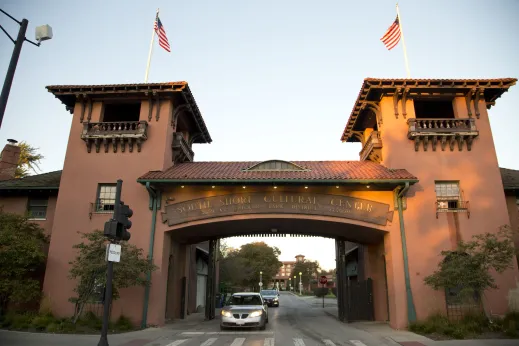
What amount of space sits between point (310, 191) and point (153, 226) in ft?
24.8

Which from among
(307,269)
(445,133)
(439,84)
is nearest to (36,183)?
(445,133)

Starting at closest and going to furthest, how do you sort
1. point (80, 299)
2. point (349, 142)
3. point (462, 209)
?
point (80, 299) → point (462, 209) → point (349, 142)

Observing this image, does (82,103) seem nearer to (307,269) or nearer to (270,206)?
(270,206)

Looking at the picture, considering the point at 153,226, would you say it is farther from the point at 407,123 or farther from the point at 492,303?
the point at 492,303

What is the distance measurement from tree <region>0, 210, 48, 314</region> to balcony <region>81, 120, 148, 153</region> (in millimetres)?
4727

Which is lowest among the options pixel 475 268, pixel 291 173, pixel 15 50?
pixel 475 268

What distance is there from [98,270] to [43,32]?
8865mm

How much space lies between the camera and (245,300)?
1714 centimetres

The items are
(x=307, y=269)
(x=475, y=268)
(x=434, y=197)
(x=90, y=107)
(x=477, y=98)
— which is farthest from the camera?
(x=307, y=269)

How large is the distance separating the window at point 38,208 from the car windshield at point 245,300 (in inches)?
419

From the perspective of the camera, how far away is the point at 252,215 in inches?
677

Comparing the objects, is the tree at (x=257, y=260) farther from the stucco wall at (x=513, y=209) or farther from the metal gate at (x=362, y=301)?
the stucco wall at (x=513, y=209)

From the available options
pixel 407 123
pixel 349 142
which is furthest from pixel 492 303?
pixel 349 142

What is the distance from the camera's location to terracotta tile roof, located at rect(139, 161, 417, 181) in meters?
16.6
